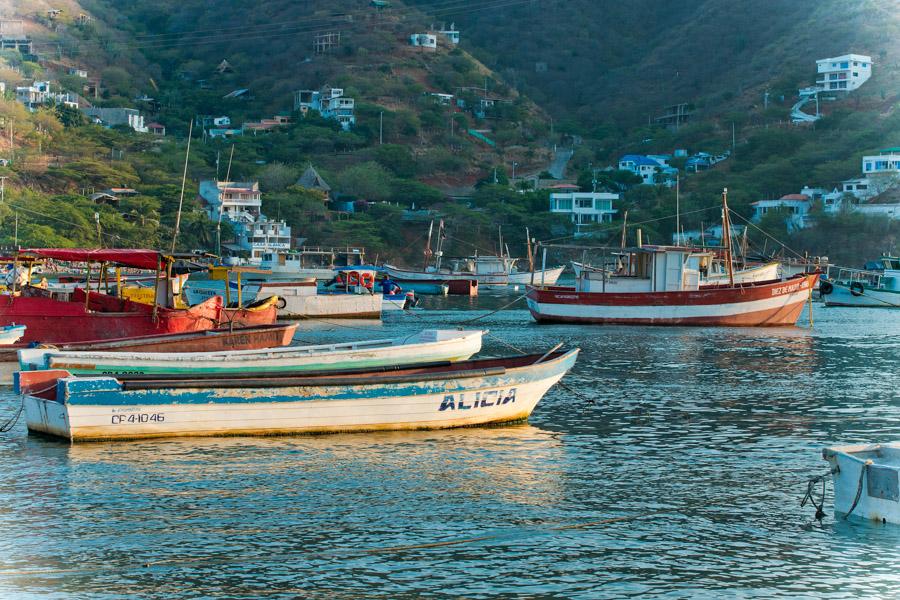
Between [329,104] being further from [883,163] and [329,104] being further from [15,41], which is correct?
[883,163]

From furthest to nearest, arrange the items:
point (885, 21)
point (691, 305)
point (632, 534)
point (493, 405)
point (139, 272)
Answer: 1. point (885, 21)
2. point (139, 272)
3. point (691, 305)
4. point (493, 405)
5. point (632, 534)

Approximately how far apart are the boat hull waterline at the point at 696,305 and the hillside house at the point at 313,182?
93.9 metres

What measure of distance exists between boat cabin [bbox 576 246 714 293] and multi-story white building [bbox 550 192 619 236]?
3430 inches

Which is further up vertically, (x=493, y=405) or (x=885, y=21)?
(x=885, y=21)

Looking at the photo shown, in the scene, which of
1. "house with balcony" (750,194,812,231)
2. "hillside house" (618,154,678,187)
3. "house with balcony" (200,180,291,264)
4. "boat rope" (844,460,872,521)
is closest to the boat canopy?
"boat rope" (844,460,872,521)

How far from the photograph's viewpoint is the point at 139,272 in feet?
283

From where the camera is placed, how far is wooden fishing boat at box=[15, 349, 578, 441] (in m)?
20.6

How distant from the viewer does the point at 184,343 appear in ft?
101

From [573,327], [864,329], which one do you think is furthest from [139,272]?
[864,329]

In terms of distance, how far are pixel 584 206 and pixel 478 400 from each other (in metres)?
125

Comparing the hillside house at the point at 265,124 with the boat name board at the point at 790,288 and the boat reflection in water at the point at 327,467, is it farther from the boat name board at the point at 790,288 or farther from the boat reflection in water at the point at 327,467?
the boat reflection in water at the point at 327,467

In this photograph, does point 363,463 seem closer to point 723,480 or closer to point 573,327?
point 723,480

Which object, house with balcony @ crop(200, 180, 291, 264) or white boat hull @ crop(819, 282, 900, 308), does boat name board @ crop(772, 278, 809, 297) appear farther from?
house with balcony @ crop(200, 180, 291, 264)

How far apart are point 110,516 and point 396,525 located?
13.2ft
